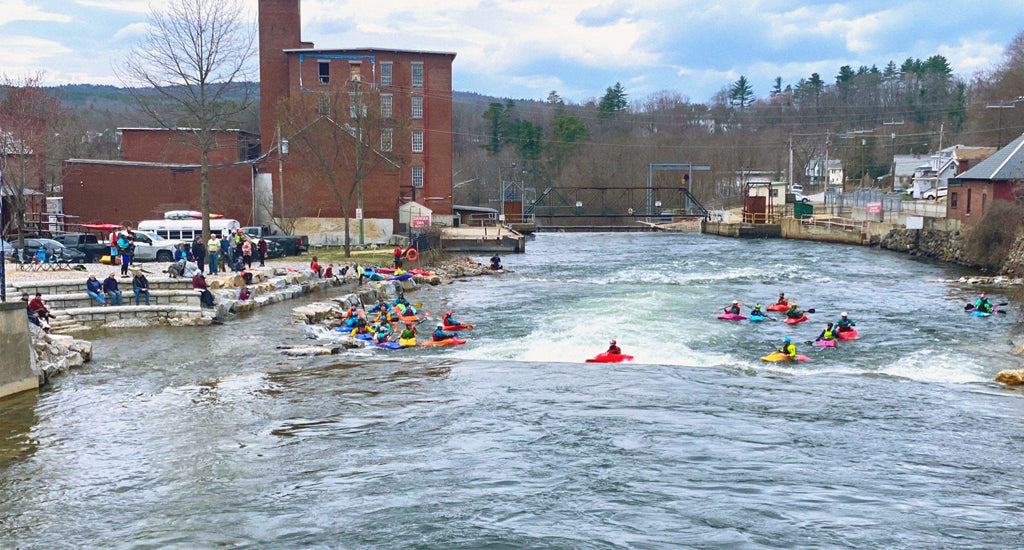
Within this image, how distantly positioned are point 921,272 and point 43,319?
44.0 metres

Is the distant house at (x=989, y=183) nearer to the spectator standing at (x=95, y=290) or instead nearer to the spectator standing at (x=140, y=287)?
the spectator standing at (x=140, y=287)

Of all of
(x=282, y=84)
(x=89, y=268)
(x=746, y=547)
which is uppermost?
(x=282, y=84)

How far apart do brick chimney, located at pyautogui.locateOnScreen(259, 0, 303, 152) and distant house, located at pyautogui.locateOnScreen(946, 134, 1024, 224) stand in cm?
5189

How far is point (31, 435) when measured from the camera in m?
17.1

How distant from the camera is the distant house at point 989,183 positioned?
2112 inches

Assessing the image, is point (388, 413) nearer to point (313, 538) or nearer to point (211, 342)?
point (313, 538)

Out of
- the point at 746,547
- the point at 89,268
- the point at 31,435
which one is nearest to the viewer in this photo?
the point at 746,547

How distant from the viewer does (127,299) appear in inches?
1175

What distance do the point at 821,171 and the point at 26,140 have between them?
475ft

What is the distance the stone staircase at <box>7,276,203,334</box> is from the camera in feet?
91.4

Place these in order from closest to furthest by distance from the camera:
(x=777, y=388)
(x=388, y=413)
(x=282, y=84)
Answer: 1. (x=388, y=413)
2. (x=777, y=388)
3. (x=282, y=84)

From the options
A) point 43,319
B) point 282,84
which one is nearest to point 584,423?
point 43,319

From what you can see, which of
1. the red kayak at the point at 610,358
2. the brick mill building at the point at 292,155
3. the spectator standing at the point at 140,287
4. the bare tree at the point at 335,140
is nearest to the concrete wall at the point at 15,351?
the spectator standing at the point at 140,287

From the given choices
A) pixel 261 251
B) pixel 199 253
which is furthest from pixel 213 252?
pixel 261 251
